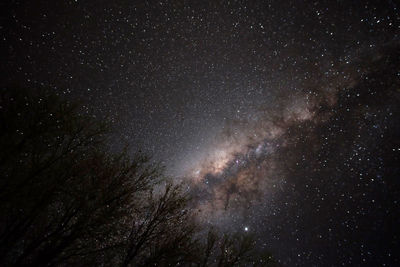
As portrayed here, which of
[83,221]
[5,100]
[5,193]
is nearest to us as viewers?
[5,193]

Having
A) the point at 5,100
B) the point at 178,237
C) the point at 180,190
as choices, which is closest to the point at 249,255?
the point at 178,237

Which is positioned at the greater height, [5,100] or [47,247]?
[5,100]

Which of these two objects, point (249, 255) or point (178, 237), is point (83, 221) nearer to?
point (178, 237)

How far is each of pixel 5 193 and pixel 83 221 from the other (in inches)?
91.6

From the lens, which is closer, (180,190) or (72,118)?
(72,118)

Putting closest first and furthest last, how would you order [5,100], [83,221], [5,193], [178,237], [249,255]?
[5,193] < [5,100] < [83,221] < [178,237] < [249,255]

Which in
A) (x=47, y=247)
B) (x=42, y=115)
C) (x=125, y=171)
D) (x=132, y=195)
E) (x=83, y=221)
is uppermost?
(x=42, y=115)

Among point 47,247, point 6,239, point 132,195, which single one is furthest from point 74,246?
point 132,195

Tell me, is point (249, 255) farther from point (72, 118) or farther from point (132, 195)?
point (72, 118)

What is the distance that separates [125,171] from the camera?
790 centimetres

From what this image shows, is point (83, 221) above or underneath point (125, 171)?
underneath

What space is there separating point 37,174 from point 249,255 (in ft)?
35.0

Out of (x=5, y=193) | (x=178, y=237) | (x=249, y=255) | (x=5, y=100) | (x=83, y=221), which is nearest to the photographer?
(x=5, y=193)

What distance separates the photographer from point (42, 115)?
257 inches
